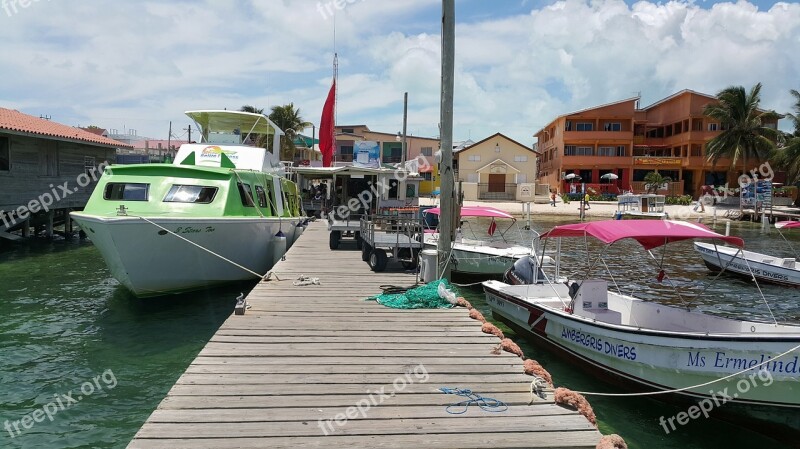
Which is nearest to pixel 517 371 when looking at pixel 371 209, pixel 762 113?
pixel 371 209

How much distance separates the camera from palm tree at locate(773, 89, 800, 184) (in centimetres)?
4747

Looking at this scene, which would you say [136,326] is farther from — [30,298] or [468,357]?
[468,357]

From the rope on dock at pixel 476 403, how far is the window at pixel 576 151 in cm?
5572

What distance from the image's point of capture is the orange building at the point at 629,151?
55.5 meters

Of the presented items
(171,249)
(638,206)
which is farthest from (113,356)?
(638,206)

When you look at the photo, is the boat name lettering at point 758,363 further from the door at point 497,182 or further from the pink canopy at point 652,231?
the door at point 497,182

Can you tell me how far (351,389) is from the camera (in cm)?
531

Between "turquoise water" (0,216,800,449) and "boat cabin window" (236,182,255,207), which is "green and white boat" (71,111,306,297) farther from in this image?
"turquoise water" (0,216,800,449)

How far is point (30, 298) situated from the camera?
43.5ft

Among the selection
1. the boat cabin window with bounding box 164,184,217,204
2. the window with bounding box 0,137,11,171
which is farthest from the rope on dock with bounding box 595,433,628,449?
the window with bounding box 0,137,11,171

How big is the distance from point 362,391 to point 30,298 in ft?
38.7

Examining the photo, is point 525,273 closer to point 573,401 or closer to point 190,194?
point 573,401

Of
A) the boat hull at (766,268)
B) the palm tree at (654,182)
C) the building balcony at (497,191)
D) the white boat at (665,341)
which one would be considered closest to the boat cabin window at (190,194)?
the white boat at (665,341)

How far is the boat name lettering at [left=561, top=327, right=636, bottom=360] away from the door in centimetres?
4848
